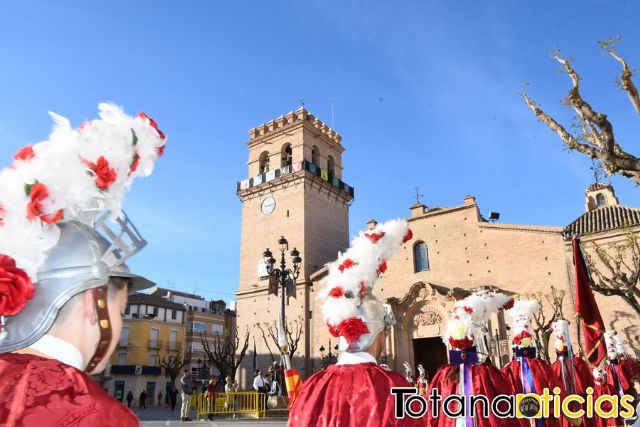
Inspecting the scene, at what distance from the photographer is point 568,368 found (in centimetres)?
900

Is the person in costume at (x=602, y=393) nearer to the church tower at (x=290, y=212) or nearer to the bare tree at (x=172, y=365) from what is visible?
the church tower at (x=290, y=212)

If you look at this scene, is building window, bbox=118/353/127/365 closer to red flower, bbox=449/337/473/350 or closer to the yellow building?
the yellow building

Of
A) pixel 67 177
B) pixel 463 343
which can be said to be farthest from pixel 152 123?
pixel 463 343

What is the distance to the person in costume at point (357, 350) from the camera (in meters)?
3.70

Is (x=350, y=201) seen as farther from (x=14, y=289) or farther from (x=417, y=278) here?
(x=14, y=289)

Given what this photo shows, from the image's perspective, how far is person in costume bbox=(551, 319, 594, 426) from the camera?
8836 mm

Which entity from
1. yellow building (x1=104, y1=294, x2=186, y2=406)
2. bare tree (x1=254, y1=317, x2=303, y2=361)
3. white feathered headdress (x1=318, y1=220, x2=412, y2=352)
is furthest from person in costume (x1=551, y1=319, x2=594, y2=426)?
yellow building (x1=104, y1=294, x2=186, y2=406)

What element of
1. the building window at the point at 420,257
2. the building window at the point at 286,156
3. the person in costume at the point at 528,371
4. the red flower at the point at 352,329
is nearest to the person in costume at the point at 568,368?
the person in costume at the point at 528,371

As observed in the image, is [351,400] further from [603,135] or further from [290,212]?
[290,212]

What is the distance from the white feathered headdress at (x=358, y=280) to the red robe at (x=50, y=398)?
269cm

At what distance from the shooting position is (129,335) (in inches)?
1884

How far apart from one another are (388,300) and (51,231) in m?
27.0

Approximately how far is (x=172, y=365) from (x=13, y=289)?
166 ft

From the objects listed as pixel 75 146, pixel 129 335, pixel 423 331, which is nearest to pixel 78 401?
pixel 75 146
